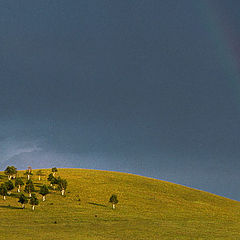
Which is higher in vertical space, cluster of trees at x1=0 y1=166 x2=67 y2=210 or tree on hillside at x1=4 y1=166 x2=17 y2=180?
tree on hillside at x1=4 y1=166 x2=17 y2=180

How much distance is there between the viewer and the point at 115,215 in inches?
2322

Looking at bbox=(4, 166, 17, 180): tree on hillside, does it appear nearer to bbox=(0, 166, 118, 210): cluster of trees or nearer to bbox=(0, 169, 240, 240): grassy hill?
bbox=(0, 166, 118, 210): cluster of trees

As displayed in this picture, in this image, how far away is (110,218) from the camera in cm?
5556

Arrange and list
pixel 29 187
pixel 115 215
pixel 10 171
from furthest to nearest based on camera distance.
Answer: pixel 10 171, pixel 29 187, pixel 115 215

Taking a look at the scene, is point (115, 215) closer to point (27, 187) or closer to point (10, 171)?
point (27, 187)

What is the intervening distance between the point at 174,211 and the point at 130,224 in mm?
23098

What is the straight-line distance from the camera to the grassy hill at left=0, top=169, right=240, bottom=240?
43000 mm

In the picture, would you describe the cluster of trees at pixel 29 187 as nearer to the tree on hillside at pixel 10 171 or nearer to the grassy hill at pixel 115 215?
the tree on hillside at pixel 10 171

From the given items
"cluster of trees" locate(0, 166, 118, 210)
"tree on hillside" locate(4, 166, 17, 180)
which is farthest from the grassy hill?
"tree on hillside" locate(4, 166, 17, 180)

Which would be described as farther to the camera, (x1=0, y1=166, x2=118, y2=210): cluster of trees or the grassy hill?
(x1=0, y1=166, x2=118, y2=210): cluster of trees

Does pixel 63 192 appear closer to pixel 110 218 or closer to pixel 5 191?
pixel 5 191

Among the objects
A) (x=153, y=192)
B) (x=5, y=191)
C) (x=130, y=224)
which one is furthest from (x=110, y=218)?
(x=153, y=192)

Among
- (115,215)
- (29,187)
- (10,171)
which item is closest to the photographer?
(115,215)

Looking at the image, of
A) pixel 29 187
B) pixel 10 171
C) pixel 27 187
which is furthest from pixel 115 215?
pixel 10 171
